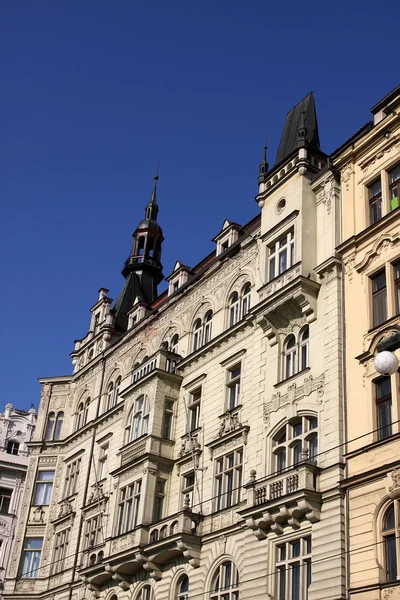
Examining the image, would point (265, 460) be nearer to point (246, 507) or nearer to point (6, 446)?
point (246, 507)

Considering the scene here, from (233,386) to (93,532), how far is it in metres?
12.8

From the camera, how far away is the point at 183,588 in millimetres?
33031

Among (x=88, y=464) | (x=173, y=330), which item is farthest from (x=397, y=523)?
(x=88, y=464)

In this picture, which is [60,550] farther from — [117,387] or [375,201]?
[375,201]

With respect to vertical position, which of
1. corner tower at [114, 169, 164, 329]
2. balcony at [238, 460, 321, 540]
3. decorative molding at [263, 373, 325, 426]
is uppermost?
corner tower at [114, 169, 164, 329]

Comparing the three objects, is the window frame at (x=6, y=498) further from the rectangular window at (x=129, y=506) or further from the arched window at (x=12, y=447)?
the rectangular window at (x=129, y=506)

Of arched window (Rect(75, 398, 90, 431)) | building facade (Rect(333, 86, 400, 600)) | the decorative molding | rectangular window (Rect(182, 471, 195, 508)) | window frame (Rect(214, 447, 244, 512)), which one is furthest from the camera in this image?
arched window (Rect(75, 398, 90, 431))

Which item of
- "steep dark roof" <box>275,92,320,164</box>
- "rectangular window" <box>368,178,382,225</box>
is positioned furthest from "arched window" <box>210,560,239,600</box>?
"steep dark roof" <box>275,92,320,164</box>

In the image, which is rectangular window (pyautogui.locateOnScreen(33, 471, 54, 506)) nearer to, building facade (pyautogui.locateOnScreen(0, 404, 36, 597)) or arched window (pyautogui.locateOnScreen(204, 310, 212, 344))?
building facade (pyautogui.locateOnScreen(0, 404, 36, 597))

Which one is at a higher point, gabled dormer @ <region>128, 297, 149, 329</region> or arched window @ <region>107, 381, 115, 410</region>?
gabled dormer @ <region>128, 297, 149, 329</region>

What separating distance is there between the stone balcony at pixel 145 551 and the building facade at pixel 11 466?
50.1ft

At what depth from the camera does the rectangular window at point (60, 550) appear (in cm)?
4481

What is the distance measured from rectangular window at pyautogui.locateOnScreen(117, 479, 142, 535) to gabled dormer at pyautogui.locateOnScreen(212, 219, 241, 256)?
12584 millimetres

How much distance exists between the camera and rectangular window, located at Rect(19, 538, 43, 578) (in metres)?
47.1
